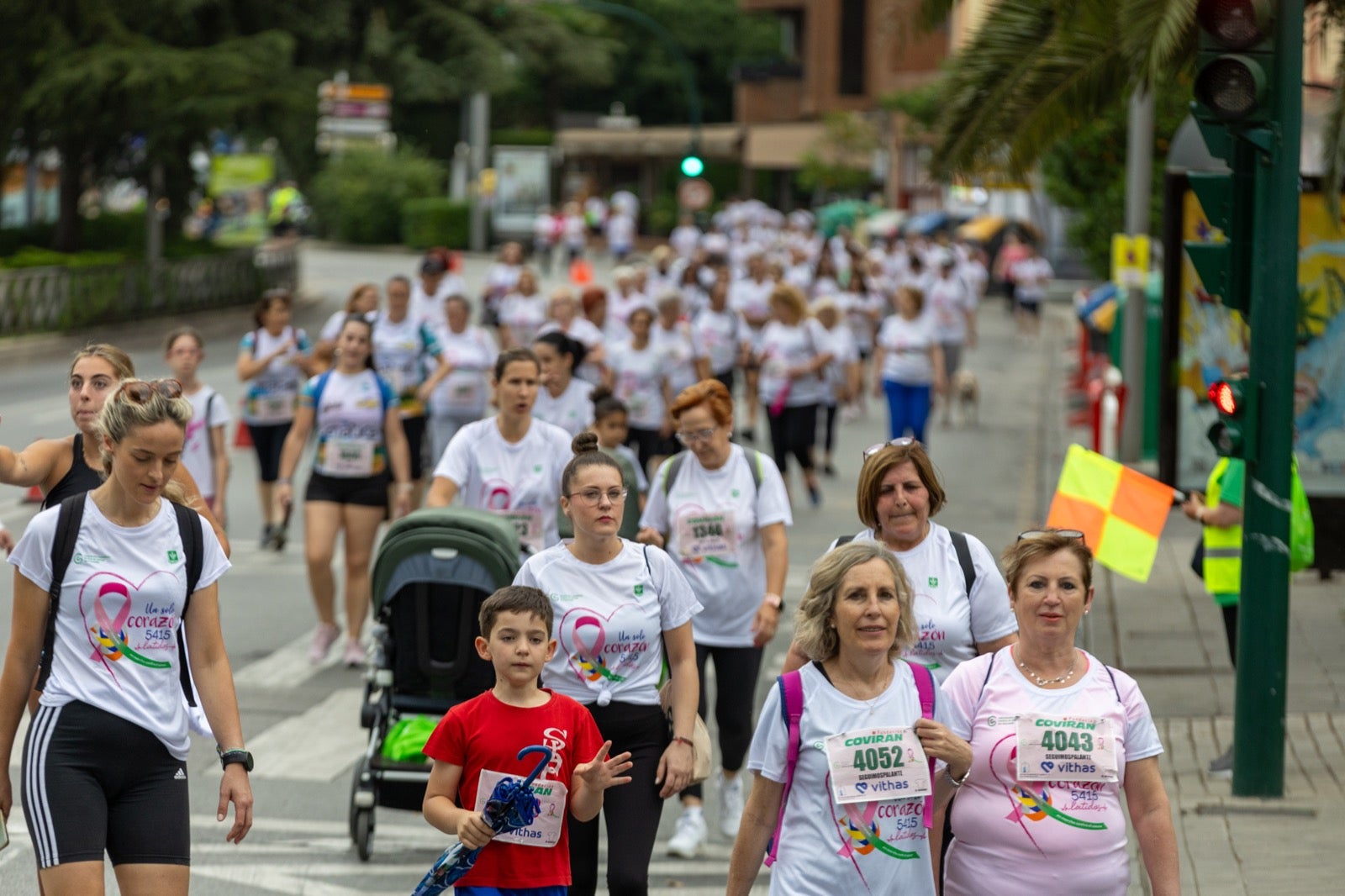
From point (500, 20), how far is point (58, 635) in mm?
36255

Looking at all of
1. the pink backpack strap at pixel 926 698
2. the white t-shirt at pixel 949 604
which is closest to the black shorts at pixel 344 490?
the white t-shirt at pixel 949 604

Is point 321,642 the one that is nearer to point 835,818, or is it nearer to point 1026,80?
point 1026,80

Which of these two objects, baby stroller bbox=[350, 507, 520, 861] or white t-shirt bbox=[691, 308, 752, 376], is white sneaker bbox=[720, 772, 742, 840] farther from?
white t-shirt bbox=[691, 308, 752, 376]

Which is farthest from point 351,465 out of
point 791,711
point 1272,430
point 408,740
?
point 791,711

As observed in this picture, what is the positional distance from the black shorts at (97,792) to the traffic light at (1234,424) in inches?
188

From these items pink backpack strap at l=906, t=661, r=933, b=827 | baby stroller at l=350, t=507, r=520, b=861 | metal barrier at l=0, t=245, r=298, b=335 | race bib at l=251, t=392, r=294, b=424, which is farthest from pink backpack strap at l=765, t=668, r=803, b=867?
metal barrier at l=0, t=245, r=298, b=335

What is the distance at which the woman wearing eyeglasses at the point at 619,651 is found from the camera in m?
5.57

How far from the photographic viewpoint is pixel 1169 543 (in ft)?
48.0

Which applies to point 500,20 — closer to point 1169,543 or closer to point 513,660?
point 1169,543

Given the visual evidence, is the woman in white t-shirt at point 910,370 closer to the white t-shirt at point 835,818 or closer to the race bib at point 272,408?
the race bib at point 272,408

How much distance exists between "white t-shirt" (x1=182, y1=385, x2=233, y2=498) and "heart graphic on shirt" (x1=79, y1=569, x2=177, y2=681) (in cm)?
559

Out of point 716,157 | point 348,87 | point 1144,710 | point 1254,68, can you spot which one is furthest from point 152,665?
point 716,157

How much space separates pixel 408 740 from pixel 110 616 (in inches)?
101

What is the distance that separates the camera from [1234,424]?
7.97 m
